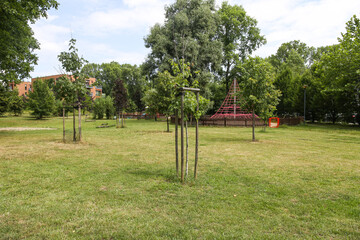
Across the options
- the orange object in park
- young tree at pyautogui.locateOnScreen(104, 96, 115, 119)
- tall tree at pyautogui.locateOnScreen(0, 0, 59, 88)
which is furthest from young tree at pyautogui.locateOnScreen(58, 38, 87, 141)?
young tree at pyautogui.locateOnScreen(104, 96, 115, 119)

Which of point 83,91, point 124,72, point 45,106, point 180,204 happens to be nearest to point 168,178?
point 180,204

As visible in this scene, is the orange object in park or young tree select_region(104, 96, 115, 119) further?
Result: young tree select_region(104, 96, 115, 119)

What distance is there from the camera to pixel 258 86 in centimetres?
1347

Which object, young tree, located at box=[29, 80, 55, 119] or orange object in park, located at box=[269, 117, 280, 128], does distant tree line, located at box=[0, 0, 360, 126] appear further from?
orange object in park, located at box=[269, 117, 280, 128]

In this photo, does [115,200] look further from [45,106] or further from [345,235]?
[45,106]

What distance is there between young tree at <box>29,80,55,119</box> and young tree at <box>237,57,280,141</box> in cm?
3574

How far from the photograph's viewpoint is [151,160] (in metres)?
8.41

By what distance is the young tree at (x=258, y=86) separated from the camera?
526 inches

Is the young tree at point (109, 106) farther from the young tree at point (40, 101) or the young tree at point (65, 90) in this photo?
the young tree at point (65, 90)

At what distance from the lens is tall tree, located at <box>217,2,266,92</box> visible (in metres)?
42.2

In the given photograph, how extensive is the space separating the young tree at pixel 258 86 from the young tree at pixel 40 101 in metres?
35.7

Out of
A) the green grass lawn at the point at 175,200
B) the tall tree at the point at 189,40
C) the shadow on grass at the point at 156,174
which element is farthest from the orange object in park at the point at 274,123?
the shadow on grass at the point at 156,174

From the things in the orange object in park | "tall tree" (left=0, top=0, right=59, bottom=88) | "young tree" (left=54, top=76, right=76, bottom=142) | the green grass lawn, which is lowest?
the green grass lawn

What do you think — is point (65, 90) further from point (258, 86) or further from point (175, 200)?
point (258, 86)
